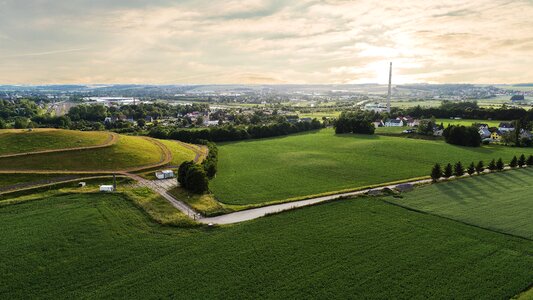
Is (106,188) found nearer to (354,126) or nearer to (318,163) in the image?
(318,163)

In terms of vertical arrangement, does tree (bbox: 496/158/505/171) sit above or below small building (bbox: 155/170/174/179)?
above

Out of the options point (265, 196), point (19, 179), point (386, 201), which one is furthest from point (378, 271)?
point (19, 179)

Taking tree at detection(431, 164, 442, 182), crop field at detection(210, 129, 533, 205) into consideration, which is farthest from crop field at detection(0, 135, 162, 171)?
tree at detection(431, 164, 442, 182)

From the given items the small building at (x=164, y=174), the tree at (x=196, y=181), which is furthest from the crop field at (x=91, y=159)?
the tree at (x=196, y=181)

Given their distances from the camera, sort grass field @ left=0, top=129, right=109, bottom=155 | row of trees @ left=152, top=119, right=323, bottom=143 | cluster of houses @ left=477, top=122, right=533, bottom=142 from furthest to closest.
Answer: cluster of houses @ left=477, top=122, right=533, bottom=142, row of trees @ left=152, top=119, right=323, bottom=143, grass field @ left=0, top=129, right=109, bottom=155

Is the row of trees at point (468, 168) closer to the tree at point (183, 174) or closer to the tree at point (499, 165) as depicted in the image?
the tree at point (499, 165)

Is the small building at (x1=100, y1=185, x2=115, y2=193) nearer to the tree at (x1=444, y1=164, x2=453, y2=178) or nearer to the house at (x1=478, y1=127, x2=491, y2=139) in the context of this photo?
the tree at (x1=444, y1=164, x2=453, y2=178)

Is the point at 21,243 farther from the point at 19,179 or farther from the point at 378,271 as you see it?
the point at 378,271
